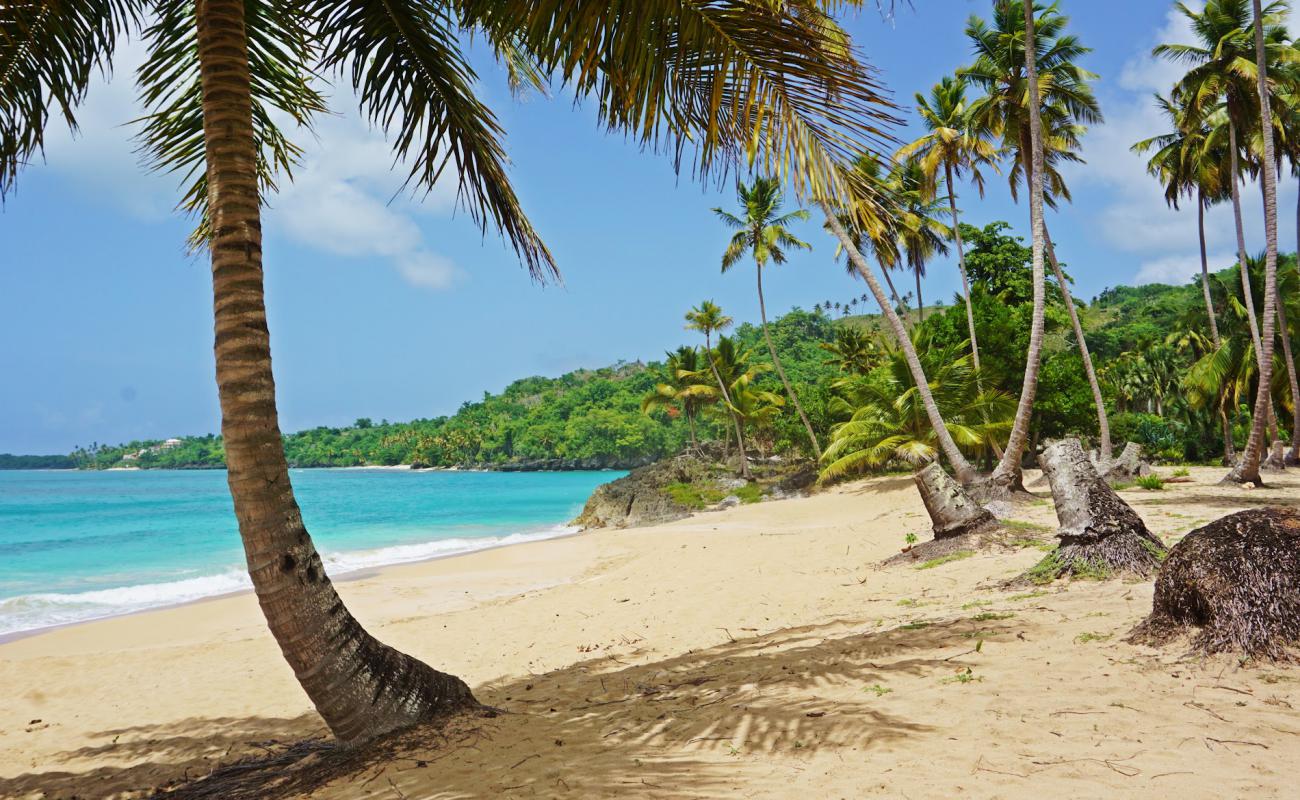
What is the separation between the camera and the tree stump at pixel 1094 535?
6.23 m

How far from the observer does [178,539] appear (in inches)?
1256

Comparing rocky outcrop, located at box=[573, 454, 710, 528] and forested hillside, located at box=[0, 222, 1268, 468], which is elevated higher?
forested hillside, located at box=[0, 222, 1268, 468]

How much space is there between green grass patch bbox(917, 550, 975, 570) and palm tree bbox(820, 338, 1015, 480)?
32.9 feet

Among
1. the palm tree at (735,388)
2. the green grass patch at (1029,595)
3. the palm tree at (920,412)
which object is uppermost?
the palm tree at (735,388)

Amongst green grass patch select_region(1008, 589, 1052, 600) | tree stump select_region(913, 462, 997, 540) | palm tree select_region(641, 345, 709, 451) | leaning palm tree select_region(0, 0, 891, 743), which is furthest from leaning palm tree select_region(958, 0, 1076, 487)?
palm tree select_region(641, 345, 709, 451)

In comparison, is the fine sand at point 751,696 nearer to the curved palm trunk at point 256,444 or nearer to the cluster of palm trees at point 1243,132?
the curved palm trunk at point 256,444

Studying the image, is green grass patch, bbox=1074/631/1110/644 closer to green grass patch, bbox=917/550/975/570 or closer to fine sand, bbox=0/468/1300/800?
fine sand, bbox=0/468/1300/800

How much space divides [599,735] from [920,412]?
18.8 m

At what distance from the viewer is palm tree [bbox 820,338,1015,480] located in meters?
19.7

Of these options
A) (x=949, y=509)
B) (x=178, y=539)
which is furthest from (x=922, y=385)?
(x=178, y=539)

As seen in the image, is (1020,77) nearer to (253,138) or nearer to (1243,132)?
(1243,132)

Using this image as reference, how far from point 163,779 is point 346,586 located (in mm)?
10755

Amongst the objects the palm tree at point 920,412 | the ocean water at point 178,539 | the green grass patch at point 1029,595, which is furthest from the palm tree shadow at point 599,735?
the palm tree at point 920,412

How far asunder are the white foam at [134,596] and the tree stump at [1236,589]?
648 inches
